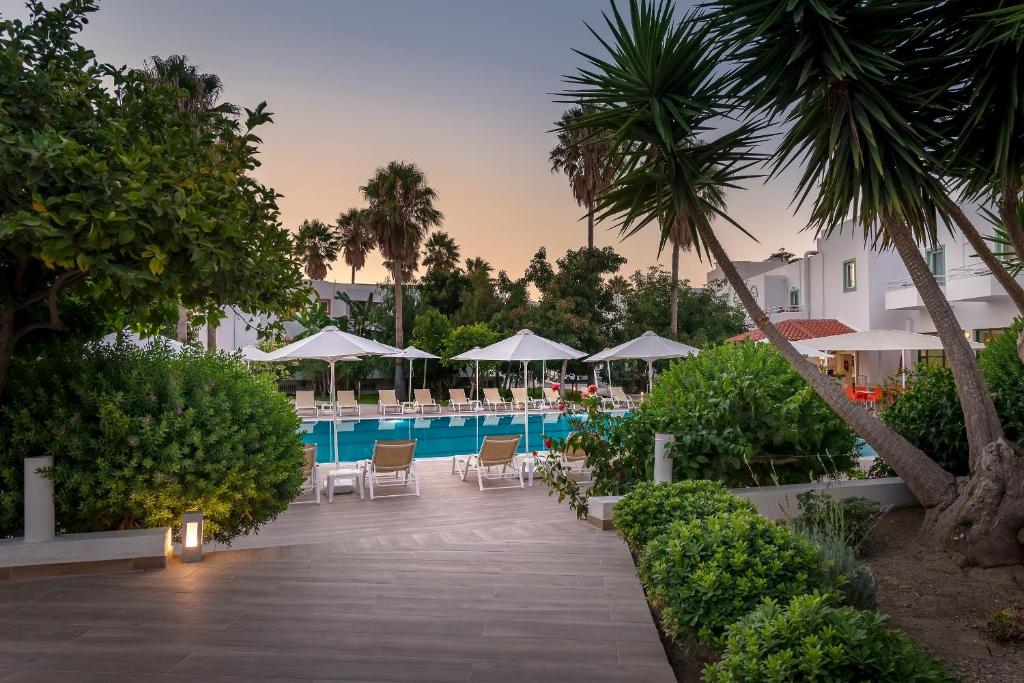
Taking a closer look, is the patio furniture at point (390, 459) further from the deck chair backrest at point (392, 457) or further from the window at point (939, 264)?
the window at point (939, 264)

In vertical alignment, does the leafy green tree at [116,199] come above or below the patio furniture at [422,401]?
above

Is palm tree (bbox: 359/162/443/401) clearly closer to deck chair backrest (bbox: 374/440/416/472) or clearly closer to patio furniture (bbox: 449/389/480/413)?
patio furniture (bbox: 449/389/480/413)

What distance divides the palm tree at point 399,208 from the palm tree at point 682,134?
77.4 feet

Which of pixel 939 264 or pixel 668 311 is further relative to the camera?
pixel 668 311

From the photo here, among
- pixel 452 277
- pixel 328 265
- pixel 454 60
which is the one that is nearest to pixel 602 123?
pixel 454 60

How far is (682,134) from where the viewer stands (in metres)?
5.80

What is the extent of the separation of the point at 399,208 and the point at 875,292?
777 inches

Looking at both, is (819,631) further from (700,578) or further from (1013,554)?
(1013,554)

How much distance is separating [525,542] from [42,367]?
A: 4.27 metres

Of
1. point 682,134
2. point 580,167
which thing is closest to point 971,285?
point 580,167

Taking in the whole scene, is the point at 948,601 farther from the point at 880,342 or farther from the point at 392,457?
the point at 880,342

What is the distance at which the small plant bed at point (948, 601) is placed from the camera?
143 inches

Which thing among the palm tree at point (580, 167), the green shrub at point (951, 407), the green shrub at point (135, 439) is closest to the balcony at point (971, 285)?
the palm tree at point (580, 167)

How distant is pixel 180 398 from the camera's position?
5.21 metres
